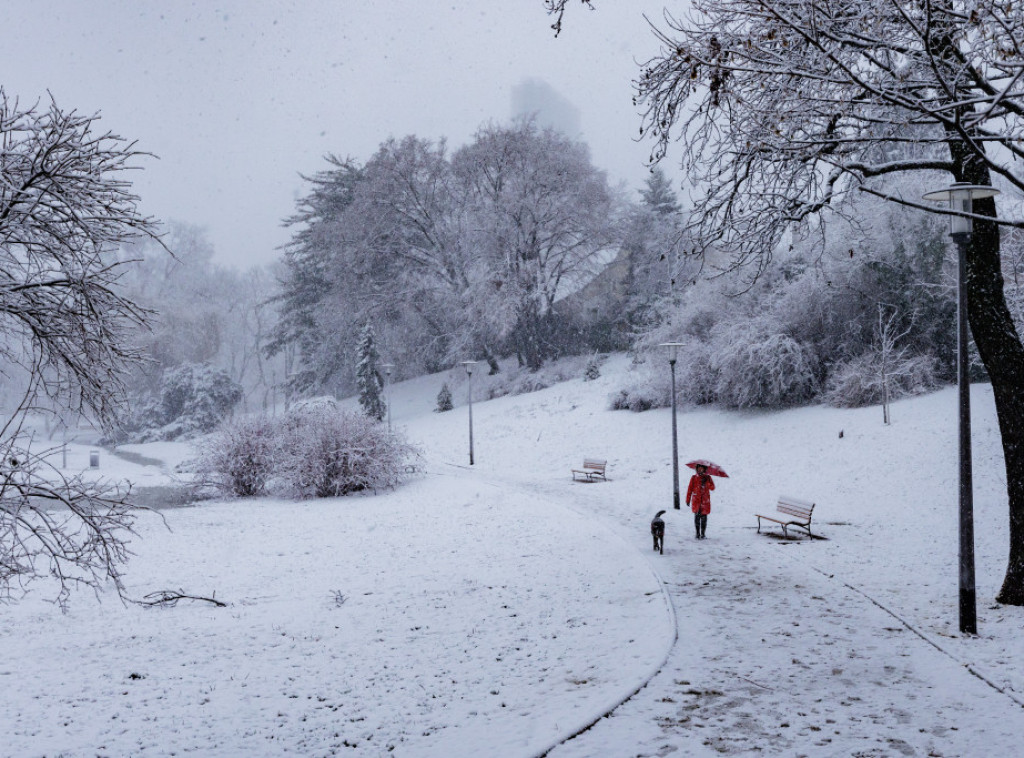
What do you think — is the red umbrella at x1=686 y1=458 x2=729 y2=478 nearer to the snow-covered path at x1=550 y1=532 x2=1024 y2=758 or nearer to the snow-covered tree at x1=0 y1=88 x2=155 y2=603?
the snow-covered path at x1=550 y1=532 x2=1024 y2=758

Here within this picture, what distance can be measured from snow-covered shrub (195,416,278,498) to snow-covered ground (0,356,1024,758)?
5388 millimetres

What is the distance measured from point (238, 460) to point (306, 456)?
125 inches

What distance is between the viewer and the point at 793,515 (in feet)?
47.0

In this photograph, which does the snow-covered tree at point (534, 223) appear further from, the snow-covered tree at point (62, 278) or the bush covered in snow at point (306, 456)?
the snow-covered tree at point (62, 278)

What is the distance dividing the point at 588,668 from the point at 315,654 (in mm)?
3238

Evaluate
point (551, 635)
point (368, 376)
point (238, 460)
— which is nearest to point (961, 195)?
point (551, 635)

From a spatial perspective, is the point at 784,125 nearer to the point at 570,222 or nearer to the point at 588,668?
the point at 588,668

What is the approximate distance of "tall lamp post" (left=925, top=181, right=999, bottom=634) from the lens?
7402 millimetres

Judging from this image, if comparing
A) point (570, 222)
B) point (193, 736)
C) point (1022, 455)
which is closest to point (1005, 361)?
point (1022, 455)

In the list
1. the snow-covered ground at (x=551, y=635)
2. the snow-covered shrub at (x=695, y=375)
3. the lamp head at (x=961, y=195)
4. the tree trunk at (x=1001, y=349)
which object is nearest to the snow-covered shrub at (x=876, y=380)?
the snow-covered ground at (x=551, y=635)

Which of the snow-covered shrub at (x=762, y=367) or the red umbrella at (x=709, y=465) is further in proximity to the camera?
the snow-covered shrub at (x=762, y=367)

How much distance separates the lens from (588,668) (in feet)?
23.8

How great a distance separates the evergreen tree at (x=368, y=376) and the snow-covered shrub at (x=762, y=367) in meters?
21.2

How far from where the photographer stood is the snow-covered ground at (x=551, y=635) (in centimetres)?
588
